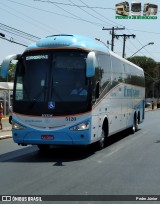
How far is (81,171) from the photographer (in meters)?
10.8

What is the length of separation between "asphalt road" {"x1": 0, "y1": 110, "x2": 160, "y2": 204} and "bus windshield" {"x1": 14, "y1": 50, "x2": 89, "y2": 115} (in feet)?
5.00

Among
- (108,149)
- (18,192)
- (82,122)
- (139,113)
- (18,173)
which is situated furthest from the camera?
(139,113)

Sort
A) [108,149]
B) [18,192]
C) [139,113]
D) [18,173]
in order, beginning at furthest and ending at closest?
[139,113] < [108,149] < [18,173] < [18,192]

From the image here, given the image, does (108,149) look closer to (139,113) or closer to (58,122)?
(58,122)

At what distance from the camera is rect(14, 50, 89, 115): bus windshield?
1296cm

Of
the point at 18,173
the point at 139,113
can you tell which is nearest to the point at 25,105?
the point at 18,173

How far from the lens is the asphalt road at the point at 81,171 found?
28.3ft

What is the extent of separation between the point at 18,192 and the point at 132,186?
2235mm

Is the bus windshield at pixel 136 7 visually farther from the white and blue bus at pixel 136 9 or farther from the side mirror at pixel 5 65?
the side mirror at pixel 5 65

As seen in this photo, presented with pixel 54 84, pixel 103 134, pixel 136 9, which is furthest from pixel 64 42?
pixel 136 9

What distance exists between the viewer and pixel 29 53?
44.3 ft

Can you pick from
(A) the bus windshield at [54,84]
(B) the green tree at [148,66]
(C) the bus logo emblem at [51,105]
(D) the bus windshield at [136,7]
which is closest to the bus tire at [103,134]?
(A) the bus windshield at [54,84]

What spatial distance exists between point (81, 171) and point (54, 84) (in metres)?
3.20

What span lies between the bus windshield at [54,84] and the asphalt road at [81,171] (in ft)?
5.00
